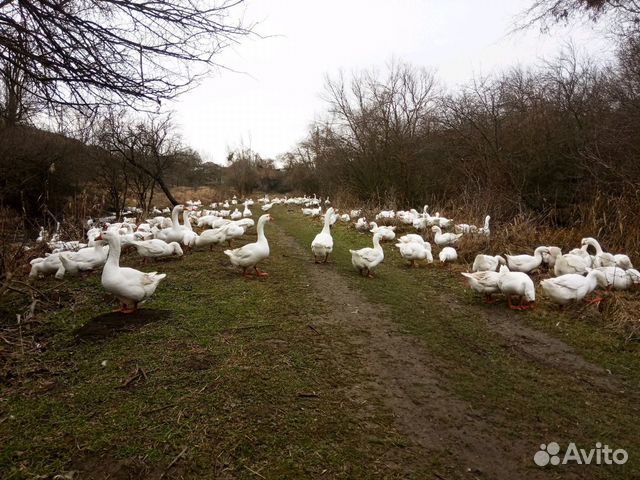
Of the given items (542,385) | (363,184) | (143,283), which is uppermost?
(363,184)

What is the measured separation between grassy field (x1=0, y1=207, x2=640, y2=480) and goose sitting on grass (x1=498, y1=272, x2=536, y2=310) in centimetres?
29

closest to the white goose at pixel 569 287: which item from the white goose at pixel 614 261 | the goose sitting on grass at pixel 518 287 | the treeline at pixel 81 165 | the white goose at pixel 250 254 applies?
the goose sitting on grass at pixel 518 287

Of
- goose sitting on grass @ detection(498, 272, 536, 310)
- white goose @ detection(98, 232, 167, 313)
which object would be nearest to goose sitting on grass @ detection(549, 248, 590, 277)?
goose sitting on grass @ detection(498, 272, 536, 310)

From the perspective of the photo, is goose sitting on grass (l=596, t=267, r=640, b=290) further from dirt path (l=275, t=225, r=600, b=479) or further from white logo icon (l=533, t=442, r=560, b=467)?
white logo icon (l=533, t=442, r=560, b=467)

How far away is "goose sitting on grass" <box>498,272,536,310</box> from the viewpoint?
6027 mm

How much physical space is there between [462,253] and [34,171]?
47.9 ft

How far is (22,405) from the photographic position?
3299mm

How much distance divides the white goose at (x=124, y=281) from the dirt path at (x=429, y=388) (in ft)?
7.98

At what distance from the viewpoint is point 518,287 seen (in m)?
6.05

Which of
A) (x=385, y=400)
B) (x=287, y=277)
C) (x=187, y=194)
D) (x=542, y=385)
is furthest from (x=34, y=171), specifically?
(x=187, y=194)

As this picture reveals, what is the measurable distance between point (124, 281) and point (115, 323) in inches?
22.9

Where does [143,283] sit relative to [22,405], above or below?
above

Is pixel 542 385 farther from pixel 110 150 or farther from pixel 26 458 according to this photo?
pixel 110 150

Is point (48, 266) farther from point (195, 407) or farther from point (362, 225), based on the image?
point (362, 225)
